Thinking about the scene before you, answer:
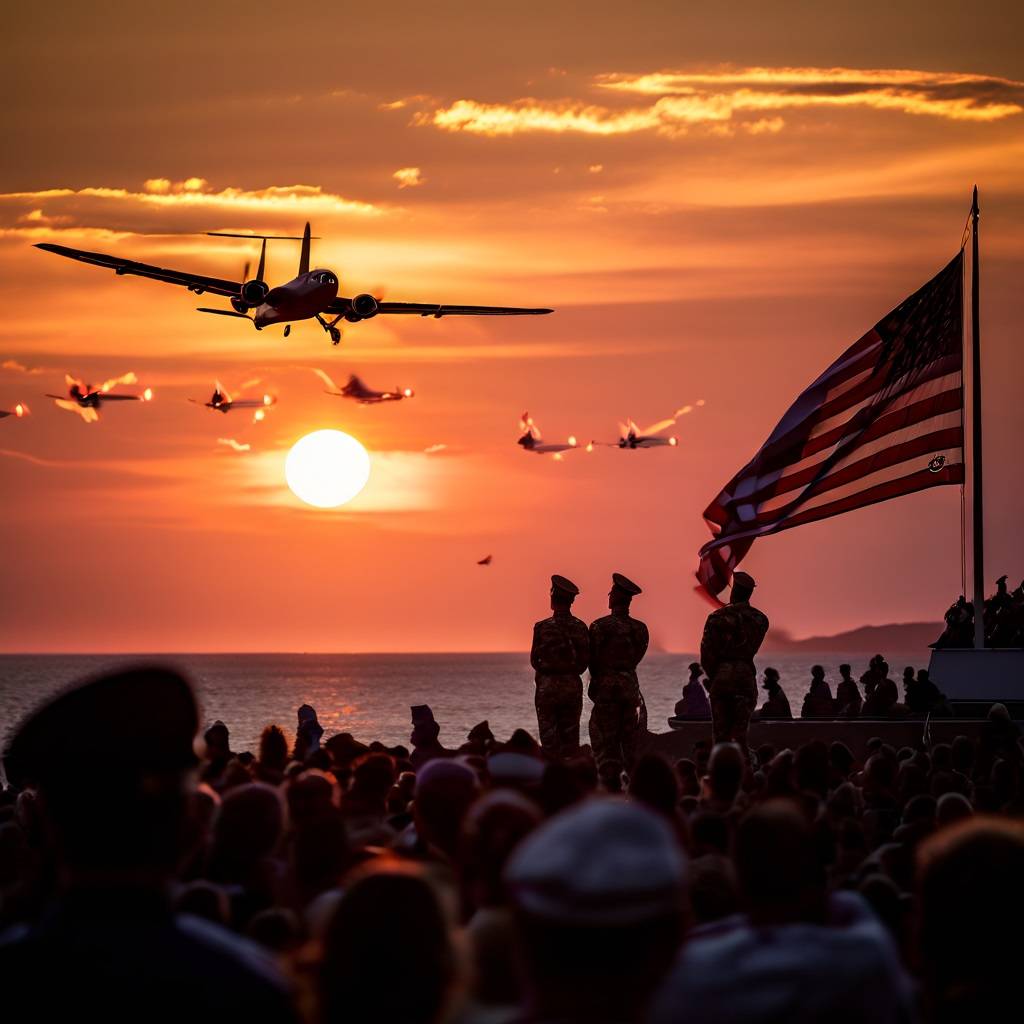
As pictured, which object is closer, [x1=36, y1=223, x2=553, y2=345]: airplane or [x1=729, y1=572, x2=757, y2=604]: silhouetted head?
[x1=729, y1=572, x2=757, y2=604]: silhouetted head

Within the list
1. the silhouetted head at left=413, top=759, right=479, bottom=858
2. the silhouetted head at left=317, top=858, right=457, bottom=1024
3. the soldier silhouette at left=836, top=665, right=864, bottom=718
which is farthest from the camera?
the soldier silhouette at left=836, top=665, right=864, bottom=718

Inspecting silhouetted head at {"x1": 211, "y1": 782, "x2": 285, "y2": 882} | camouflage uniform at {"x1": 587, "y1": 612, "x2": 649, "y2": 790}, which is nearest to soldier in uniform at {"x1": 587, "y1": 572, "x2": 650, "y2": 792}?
camouflage uniform at {"x1": 587, "y1": 612, "x2": 649, "y2": 790}

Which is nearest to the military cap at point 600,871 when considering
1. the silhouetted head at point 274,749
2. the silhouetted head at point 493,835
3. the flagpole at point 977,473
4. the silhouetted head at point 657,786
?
the silhouetted head at point 493,835

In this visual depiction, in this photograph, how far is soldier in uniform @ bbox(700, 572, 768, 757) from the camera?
19.5 metres

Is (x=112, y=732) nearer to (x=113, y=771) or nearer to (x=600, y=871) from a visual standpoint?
(x=113, y=771)

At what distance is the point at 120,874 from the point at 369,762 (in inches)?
251

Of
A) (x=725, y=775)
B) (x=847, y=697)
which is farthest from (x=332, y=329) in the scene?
(x=725, y=775)

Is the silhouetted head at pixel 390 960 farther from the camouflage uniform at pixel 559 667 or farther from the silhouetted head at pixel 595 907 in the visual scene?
the camouflage uniform at pixel 559 667

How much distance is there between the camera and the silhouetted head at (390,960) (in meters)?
3.70

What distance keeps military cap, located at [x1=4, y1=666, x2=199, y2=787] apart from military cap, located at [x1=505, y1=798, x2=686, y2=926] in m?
0.78

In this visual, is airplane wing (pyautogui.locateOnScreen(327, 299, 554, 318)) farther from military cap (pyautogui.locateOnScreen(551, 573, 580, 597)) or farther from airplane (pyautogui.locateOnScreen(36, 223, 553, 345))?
military cap (pyautogui.locateOnScreen(551, 573, 580, 597))

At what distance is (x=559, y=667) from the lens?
19.8 meters

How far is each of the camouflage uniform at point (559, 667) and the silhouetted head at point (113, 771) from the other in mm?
15794

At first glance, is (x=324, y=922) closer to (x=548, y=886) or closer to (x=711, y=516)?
(x=548, y=886)
